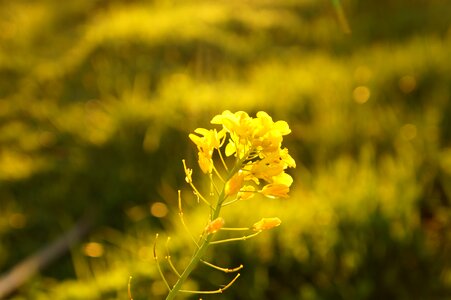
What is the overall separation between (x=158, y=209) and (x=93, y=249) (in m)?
0.54

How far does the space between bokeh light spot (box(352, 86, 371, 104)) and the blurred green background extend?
0.02 meters

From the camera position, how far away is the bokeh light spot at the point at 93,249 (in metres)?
3.50

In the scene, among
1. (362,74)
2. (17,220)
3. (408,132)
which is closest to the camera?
(408,132)

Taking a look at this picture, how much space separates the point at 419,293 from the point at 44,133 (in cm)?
326

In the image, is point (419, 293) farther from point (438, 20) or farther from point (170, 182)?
point (438, 20)

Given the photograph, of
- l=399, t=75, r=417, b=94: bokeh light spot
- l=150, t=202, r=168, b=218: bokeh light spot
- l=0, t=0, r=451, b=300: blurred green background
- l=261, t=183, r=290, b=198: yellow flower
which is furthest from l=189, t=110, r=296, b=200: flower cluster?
l=399, t=75, r=417, b=94: bokeh light spot

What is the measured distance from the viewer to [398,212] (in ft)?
9.50

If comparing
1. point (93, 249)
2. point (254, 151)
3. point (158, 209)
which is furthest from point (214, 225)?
point (158, 209)

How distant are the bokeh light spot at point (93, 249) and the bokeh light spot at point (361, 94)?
1909 millimetres

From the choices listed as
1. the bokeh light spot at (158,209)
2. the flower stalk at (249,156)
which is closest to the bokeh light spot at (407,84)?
the bokeh light spot at (158,209)

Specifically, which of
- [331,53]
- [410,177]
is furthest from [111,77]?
[410,177]

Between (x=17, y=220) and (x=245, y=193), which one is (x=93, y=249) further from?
(x=245, y=193)

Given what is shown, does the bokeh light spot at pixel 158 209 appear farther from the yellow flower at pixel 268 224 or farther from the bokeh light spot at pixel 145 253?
the yellow flower at pixel 268 224

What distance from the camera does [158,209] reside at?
3.97 metres
